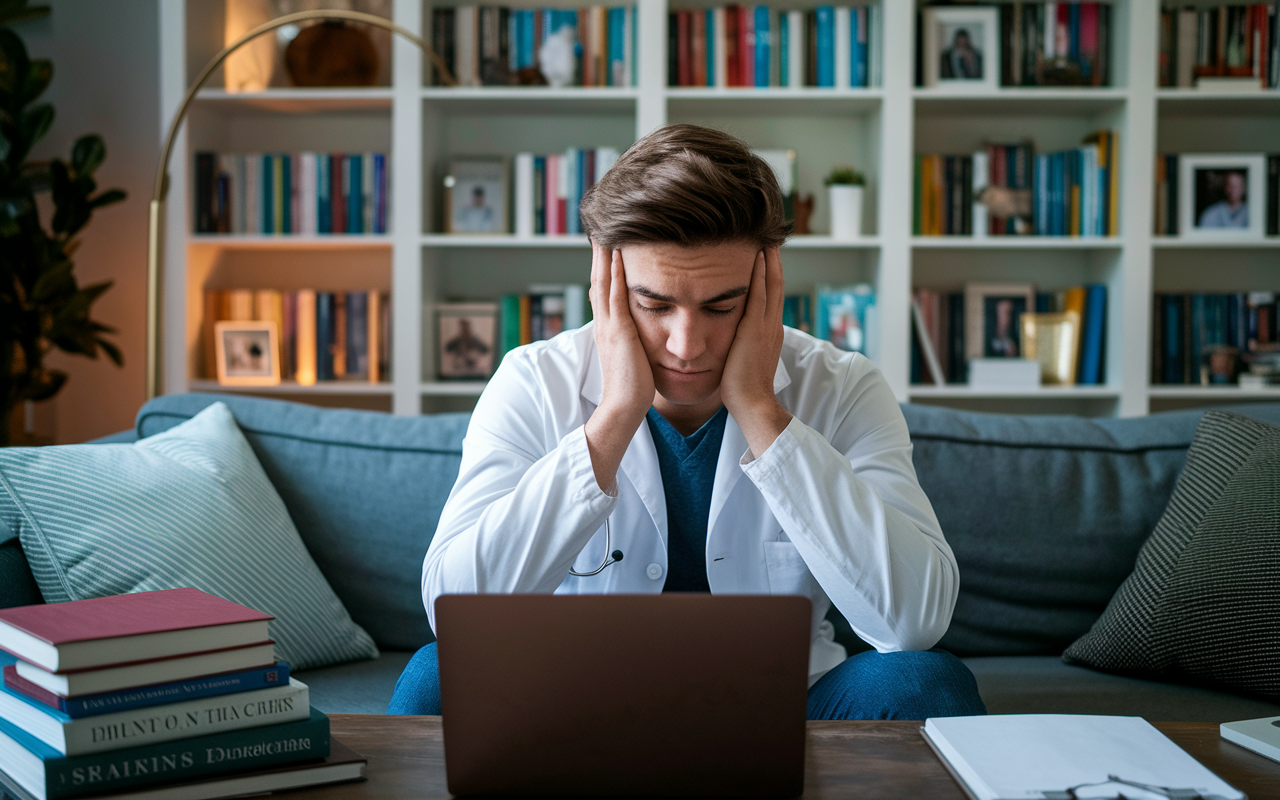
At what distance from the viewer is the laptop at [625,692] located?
64cm

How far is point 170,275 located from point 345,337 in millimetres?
509

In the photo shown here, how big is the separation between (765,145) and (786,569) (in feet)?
6.74

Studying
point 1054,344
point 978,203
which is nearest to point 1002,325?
point 1054,344

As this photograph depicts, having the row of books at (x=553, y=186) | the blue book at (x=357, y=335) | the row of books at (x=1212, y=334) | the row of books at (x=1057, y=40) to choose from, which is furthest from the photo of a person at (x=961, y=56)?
the blue book at (x=357, y=335)

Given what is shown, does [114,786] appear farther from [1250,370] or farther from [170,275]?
[1250,370]

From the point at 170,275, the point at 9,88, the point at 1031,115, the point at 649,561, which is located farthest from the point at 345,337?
the point at 1031,115

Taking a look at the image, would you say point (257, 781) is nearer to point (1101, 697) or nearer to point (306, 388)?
point (1101, 697)

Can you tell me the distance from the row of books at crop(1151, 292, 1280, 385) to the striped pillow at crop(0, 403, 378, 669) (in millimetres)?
2411

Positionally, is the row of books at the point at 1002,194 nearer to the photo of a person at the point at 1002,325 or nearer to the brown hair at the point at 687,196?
the photo of a person at the point at 1002,325

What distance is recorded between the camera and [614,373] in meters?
1.19

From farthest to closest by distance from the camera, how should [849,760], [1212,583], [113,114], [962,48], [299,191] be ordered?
[113,114] → [299,191] → [962,48] → [1212,583] → [849,760]

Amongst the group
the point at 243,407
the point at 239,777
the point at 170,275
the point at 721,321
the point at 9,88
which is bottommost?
the point at 239,777

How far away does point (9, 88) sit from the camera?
2.57 metres

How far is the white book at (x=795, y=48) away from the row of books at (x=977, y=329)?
0.72 meters
